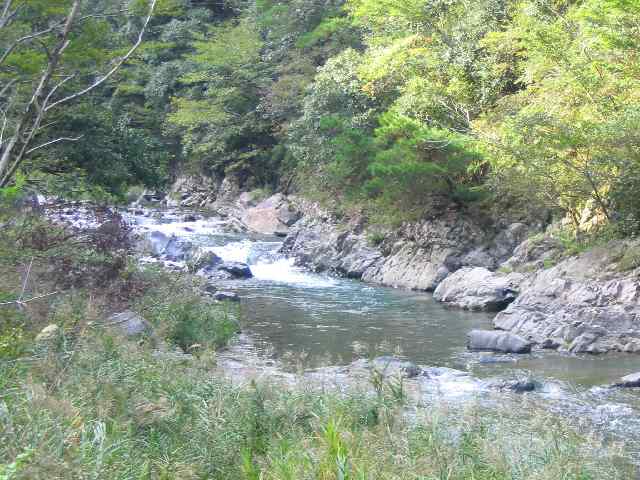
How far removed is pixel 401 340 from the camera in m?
13.5

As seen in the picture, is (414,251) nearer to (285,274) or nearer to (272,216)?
(285,274)

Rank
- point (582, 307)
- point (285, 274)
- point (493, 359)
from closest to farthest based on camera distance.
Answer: point (493, 359) < point (582, 307) < point (285, 274)

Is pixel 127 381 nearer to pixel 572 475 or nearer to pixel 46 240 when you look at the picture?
pixel 572 475

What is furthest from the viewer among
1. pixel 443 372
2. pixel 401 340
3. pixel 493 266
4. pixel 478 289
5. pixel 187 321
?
pixel 493 266

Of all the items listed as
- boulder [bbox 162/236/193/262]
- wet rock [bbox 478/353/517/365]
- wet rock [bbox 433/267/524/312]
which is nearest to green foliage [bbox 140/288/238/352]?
wet rock [bbox 478/353/517/365]

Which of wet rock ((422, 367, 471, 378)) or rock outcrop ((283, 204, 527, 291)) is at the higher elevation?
wet rock ((422, 367, 471, 378))

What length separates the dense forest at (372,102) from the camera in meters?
12.8

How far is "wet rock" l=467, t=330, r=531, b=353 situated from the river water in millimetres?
219

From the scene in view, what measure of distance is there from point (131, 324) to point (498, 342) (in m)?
5.93

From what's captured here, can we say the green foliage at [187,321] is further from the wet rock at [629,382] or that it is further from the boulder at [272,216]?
the boulder at [272,216]

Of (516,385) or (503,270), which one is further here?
(503,270)

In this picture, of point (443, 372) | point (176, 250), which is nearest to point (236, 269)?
point (176, 250)

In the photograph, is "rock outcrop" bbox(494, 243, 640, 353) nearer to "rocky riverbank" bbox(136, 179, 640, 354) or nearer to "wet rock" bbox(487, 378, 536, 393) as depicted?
"rocky riverbank" bbox(136, 179, 640, 354)

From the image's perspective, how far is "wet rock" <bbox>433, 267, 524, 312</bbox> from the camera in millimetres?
16453
